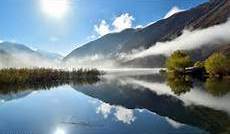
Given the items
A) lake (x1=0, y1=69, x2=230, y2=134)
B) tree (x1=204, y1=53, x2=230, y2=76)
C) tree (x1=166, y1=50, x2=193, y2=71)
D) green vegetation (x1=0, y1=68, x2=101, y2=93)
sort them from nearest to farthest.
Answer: lake (x1=0, y1=69, x2=230, y2=134)
green vegetation (x1=0, y1=68, x2=101, y2=93)
tree (x1=204, y1=53, x2=230, y2=76)
tree (x1=166, y1=50, x2=193, y2=71)

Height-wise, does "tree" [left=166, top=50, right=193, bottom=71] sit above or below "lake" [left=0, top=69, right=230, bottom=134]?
above

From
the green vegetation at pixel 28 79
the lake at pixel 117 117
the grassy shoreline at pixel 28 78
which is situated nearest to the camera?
the lake at pixel 117 117

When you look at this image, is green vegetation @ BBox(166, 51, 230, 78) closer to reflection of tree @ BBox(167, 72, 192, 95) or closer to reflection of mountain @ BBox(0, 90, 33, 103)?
reflection of tree @ BBox(167, 72, 192, 95)

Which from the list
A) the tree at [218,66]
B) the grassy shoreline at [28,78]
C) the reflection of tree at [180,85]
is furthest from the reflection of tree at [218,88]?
the grassy shoreline at [28,78]

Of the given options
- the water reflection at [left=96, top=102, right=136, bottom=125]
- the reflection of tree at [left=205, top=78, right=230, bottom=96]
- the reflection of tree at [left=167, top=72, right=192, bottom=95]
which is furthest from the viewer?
the reflection of tree at [left=167, top=72, right=192, bottom=95]

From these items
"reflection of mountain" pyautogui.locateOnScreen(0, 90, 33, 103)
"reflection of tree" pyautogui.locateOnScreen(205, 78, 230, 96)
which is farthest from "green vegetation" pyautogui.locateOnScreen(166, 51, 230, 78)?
"reflection of mountain" pyautogui.locateOnScreen(0, 90, 33, 103)

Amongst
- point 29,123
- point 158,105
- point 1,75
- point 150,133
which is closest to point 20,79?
point 1,75

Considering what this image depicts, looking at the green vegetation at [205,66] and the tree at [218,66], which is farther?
the green vegetation at [205,66]

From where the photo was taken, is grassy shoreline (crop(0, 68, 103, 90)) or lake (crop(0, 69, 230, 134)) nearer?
lake (crop(0, 69, 230, 134))

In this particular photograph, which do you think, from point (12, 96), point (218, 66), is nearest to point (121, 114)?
point (12, 96)

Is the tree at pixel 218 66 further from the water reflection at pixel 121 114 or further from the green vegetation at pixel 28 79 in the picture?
the water reflection at pixel 121 114

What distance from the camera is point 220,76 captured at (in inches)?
5443

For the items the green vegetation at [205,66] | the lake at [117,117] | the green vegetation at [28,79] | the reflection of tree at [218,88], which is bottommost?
the lake at [117,117]

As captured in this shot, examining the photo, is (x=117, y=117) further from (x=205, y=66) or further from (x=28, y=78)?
(x=205, y=66)
